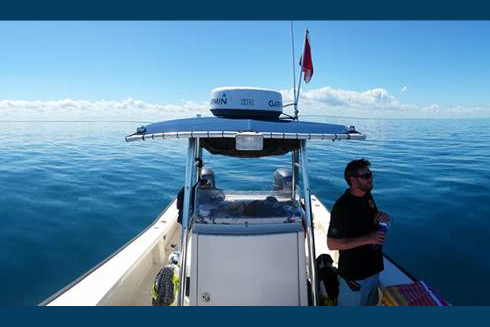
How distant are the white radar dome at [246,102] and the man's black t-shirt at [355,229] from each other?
1408 mm

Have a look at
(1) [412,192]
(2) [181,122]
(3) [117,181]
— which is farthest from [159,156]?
(2) [181,122]

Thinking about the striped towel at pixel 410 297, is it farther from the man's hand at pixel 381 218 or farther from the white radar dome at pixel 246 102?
the white radar dome at pixel 246 102

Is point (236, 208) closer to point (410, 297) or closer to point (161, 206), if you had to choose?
point (410, 297)

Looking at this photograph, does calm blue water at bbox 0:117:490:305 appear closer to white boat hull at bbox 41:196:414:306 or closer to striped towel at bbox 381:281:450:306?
white boat hull at bbox 41:196:414:306

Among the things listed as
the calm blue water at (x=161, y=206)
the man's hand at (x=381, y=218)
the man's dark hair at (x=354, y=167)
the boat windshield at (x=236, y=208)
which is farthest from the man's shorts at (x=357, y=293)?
the calm blue water at (x=161, y=206)

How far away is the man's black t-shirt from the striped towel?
0.92 feet

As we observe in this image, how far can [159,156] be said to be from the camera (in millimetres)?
16547

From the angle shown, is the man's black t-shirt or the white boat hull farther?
the white boat hull

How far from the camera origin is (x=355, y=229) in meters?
2.41

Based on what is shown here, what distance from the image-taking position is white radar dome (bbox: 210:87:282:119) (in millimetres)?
3434

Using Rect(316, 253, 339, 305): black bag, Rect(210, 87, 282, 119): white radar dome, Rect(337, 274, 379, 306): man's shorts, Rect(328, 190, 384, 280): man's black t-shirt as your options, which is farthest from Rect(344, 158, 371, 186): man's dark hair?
Rect(210, 87, 282, 119): white radar dome

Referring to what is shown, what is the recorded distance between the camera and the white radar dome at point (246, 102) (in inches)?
135

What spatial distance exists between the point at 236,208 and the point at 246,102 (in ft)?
3.89

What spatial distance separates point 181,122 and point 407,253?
17.6 feet
